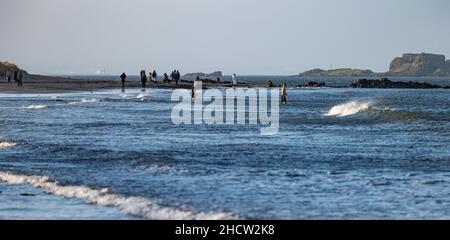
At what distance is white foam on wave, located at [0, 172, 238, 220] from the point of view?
12.6 meters

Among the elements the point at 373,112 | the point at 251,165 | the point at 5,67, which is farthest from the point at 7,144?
the point at 5,67

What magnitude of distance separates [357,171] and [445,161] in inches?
137

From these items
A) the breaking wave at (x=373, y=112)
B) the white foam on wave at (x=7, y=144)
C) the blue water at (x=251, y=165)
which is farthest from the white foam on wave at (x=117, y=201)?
the breaking wave at (x=373, y=112)

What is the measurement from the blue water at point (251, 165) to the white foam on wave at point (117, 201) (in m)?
0.22

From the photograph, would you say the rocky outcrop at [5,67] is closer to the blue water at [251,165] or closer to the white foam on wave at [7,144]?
the blue water at [251,165]

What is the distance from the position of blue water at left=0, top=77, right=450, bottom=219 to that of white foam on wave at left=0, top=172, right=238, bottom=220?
0.22m

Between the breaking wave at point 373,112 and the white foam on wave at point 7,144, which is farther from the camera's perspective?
the breaking wave at point 373,112

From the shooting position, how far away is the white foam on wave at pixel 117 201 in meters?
12.6

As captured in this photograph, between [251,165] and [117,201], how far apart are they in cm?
566

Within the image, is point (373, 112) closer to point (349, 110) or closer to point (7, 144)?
point (349, 110)

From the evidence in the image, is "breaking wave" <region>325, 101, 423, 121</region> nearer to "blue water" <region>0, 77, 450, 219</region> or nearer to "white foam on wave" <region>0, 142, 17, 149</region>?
"blue water" <region>0, 77, 450, 219</region>

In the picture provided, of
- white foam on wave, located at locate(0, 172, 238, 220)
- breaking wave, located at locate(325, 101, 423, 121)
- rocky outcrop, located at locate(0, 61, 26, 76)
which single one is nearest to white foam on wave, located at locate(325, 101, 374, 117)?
breaking wave, located at locate(325, 101, 423, 121)
